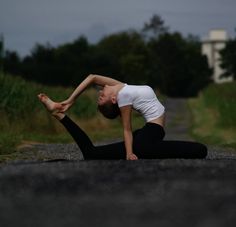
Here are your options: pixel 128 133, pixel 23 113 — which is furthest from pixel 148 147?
pixel 23 113

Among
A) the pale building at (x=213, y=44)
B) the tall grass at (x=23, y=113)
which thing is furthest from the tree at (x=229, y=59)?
the tall grass at (x=23, y=113)

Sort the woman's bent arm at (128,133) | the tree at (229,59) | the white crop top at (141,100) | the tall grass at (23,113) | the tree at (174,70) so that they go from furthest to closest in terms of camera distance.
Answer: the tree at (174,70) < the tree at (229,59) < the tall grass at (23,113) < the white crop top at (141,100) < the woman's bent arm at (128,133)

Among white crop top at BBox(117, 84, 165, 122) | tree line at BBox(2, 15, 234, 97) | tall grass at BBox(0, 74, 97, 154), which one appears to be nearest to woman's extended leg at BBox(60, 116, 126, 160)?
white crop top at BBox(117, 84, 165, 122)

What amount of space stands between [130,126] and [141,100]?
1.06 feet

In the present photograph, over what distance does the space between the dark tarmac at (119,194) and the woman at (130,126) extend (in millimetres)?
1157

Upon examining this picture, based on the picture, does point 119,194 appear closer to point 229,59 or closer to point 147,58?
point 229,59

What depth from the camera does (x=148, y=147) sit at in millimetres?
6680

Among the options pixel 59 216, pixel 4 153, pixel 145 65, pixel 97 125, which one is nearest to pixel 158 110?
pixel 59 216

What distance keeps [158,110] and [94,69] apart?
85591 millimetres

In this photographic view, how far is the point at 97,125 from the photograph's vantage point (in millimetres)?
30109

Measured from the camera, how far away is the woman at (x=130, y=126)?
661 centimetres

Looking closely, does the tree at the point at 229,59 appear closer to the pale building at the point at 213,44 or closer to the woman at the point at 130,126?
the pale building at the point at 213,44

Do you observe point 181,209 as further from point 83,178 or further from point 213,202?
point 83,178

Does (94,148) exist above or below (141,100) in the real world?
below
